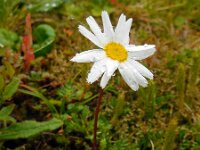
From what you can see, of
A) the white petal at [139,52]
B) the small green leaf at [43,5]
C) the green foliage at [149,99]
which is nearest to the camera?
the white petal at [139,52]

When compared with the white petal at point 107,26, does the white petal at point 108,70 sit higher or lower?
lower

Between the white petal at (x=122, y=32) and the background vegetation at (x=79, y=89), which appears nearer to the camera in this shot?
the white petal at (x=122, y=32)

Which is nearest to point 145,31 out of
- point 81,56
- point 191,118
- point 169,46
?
point 169,46

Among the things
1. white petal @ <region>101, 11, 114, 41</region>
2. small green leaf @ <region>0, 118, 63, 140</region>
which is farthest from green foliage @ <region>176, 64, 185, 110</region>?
small green leaf @ <region>0, 118, 63, 140</region>

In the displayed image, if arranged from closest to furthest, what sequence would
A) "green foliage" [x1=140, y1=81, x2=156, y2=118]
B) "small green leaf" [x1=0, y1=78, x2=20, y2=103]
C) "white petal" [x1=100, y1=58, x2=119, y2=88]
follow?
1. "white petal" [x1=100, y1=58, x2=119, y2=88]
2. "small green leaf" [x1=0, y1=78, x2=20, y2=103]
3. "green foliage" [x1=140, y1=81, x2=156, y2=118]

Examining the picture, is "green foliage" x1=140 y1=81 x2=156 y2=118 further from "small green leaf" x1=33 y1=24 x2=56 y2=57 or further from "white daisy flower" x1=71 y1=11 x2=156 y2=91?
"small green leaf" x1=33 y1=24 x2=56 y2=57

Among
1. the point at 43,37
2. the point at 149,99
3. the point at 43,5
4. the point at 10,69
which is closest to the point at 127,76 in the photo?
the point at 149,99

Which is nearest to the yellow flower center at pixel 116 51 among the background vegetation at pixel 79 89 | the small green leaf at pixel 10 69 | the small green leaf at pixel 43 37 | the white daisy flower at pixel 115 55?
the white daisy flower at pixel 115 55

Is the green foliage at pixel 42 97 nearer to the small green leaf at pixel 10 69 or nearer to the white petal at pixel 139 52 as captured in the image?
the small green leaf at pixel 10 69
